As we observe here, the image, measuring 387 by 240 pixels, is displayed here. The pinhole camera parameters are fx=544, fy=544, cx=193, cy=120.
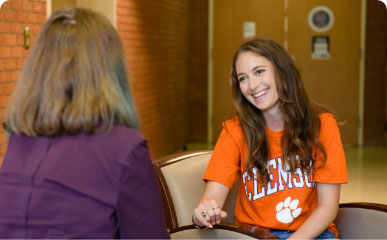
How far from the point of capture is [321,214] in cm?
199

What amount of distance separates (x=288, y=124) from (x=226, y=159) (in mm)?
276

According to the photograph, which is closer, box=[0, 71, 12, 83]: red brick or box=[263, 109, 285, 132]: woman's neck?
box=[263, 109, 285, 132]: woman's neck

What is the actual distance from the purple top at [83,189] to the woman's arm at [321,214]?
0.86m

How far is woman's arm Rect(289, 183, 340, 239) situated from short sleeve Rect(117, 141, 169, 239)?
80cm

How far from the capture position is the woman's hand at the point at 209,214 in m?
1.93

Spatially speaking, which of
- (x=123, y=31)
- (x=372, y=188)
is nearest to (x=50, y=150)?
(x=123, y=31)

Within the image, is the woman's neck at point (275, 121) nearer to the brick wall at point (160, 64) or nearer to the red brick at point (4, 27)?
the red brick at point (4, 27)

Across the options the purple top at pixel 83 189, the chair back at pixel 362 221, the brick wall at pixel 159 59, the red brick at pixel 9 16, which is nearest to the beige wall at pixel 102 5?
the brick wall at pixel 159 59

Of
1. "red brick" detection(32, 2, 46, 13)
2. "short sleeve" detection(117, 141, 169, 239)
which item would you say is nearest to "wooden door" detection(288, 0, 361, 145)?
"red brick" detection(32, 2, 46, 13)

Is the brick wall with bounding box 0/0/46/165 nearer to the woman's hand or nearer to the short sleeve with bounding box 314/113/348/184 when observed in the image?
the woman's hand

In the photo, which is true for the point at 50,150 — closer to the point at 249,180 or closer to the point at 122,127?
the point at 122,127

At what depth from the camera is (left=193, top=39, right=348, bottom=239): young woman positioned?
2053 mm

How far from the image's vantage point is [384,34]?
Answer: 7402mm

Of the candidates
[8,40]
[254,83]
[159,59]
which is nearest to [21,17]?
[8,40]
